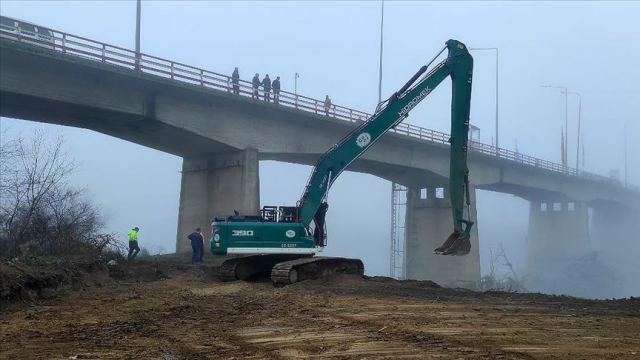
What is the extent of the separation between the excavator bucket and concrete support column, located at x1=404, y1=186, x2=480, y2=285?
24032mm

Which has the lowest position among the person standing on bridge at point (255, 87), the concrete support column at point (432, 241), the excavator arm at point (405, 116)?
the concrete support column at point (432, 241)

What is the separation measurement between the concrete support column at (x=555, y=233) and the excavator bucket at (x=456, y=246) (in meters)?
42.5

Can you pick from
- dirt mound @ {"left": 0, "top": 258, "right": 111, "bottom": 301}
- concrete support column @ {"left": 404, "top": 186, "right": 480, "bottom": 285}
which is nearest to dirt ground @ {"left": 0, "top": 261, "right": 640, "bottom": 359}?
dirt mound @ {"left": 0, "top": 258, "right": 111, "bottom": 301}

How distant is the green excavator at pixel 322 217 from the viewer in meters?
14.8

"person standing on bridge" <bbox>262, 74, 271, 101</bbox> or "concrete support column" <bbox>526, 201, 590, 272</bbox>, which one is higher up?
"person standing on bridge" <bbox>262, 74, 271, 101</bbox>

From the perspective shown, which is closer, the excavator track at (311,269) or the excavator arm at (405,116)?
the excavator track at (311,269)

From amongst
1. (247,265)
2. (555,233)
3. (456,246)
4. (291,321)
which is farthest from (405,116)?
(555,233)

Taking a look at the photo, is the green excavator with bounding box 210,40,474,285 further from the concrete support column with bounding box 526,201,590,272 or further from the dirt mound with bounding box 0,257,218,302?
the concrete support column with bounding box 526,201,590,272

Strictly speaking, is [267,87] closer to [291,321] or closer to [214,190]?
[214,190]

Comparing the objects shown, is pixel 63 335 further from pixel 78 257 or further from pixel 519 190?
pixel 519 190

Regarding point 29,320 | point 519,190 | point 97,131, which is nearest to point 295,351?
point 29,320

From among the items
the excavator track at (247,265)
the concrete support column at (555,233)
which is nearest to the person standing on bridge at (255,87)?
the excavator track at (247,265)

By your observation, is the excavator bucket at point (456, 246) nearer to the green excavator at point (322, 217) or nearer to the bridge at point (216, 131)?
the green excavator at point (322, 217)

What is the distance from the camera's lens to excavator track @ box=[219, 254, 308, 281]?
15.4 meters
